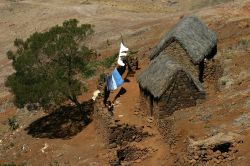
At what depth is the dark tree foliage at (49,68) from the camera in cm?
3083

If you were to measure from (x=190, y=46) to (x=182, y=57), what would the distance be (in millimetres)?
757

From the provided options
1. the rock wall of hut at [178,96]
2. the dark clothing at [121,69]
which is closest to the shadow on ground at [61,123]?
the dark clothing at [121,69]

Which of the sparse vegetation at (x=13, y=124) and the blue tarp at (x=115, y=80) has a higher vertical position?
the blue tarp at (x=115, y=80)

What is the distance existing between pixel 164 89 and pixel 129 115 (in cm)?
297

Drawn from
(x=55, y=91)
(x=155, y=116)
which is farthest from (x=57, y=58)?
(x=155, y=116)

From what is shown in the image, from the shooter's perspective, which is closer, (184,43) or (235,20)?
(184,43)

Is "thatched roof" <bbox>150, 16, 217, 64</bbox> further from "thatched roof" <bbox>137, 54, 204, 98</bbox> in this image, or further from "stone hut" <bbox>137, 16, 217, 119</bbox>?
"thatched roof" <bbox>137, 54, 204, 98</bbox>

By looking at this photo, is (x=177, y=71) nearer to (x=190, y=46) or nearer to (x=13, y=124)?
(x=190, y=46)

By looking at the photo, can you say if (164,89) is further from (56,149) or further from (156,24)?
(156,24)

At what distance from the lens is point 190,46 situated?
3028 centimetres

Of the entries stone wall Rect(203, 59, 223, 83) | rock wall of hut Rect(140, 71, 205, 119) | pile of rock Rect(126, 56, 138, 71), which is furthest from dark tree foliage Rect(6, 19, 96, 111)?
stone wall Rect(203, 59, 223, 83)

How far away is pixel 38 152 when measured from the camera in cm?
2975

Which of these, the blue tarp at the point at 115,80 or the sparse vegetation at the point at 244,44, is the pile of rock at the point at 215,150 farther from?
the sparse vegetation at the point at 244,44

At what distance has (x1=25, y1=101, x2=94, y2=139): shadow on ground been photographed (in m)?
32.0
